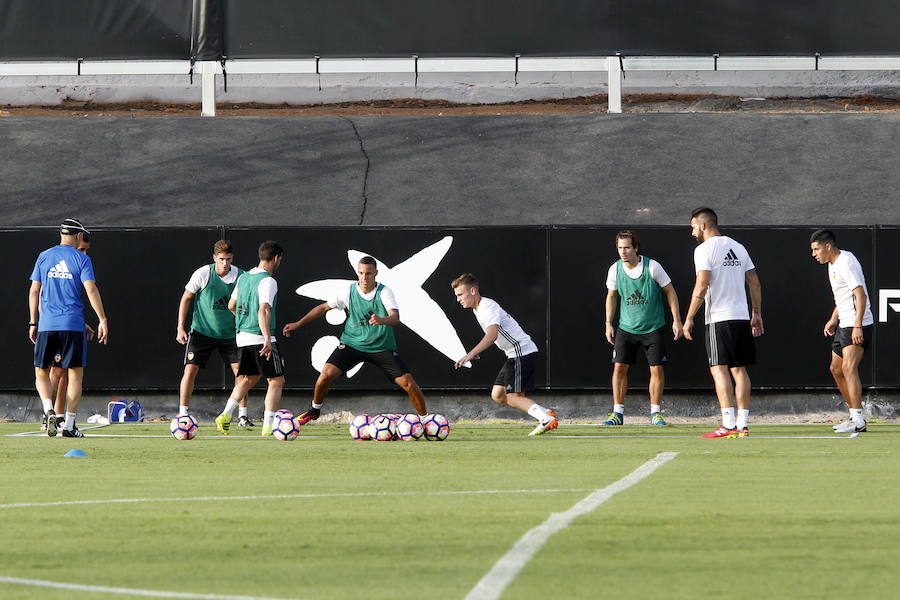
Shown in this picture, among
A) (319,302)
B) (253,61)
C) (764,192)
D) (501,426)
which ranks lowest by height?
(501,426)

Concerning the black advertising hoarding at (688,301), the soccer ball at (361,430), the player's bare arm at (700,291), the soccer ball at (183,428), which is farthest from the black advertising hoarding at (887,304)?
the soccer ball at (183,428)

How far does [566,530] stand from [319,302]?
10.4 metres

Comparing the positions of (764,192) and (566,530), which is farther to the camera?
(764,192)

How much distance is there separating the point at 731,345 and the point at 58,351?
249 inches

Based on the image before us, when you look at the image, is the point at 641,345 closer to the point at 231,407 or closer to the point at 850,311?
the point at 850,311

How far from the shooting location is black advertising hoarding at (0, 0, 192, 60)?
21.0 metres

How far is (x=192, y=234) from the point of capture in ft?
53.0

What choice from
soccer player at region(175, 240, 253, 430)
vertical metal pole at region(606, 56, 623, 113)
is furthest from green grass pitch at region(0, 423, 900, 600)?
vertical metal pole at region(606, 56, 623, 113)

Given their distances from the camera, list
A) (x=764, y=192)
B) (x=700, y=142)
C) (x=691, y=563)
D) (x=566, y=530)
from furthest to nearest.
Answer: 1. (x=700, y=142)
2. (x=764, y=192)
3. (x=566, y=530)
4. (x=691, y=563)

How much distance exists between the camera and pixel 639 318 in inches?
589

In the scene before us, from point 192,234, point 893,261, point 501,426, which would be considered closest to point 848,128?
point 893,261

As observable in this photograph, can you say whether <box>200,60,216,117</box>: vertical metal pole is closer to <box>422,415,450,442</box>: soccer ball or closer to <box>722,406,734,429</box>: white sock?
<box>422,415,450,442</box>: soccer ball

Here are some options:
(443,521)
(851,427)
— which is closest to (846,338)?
(851,427)

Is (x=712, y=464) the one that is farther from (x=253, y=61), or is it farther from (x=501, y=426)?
(x=253, y=61)
